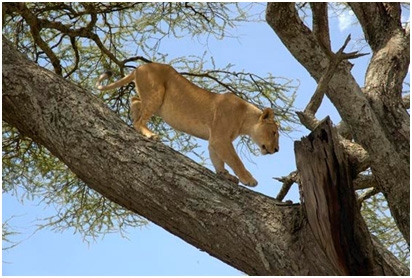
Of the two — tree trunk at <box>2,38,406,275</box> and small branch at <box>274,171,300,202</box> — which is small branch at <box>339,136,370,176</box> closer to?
tree trunk at <box>2,38,406,275</box>

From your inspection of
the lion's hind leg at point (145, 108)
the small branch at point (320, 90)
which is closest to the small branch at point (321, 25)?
the small branch at point (320, 90)

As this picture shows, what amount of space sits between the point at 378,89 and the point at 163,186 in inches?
68.9

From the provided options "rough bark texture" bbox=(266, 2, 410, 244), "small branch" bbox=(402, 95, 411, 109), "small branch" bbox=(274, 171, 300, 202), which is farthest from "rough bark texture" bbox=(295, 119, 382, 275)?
"small branch" bbox=(402, 95, 411, 109)

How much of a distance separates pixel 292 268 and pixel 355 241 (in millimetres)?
335

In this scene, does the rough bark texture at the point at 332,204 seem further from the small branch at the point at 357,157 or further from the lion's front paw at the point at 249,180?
the lion's front paw at the point at 249,180

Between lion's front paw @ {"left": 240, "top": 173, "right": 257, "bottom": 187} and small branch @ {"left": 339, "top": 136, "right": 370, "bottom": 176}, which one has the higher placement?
lion's front paw @ {"left": 240, "top": 173, "right": 257, "bottom": 187}

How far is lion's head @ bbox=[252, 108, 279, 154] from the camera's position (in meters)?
5.60

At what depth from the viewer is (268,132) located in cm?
559

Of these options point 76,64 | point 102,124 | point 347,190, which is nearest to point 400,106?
point 347,190

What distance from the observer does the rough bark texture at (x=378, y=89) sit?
4059mm

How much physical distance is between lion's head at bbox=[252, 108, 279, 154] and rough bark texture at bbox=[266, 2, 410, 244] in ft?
3.14

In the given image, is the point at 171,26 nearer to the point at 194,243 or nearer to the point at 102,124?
the point at 102,124

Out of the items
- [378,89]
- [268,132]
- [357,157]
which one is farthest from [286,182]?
[357,157]

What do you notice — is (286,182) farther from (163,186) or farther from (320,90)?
(163,186)
